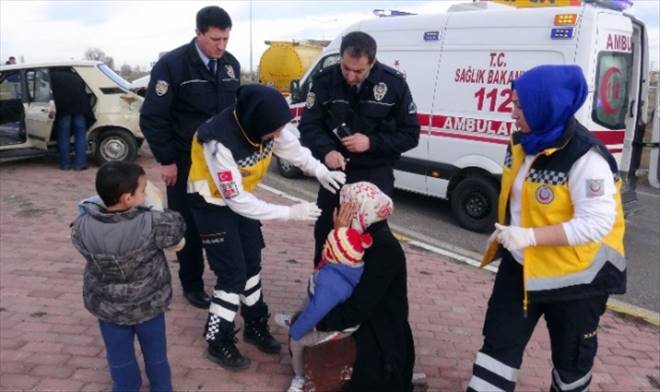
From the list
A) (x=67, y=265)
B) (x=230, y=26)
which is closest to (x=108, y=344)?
(x=230, y=26)

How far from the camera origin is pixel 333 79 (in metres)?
3.82

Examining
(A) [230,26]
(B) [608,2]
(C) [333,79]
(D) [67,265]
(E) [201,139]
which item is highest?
(B) [608,2]

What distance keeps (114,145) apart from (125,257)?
7569mm

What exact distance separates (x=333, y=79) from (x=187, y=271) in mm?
1700

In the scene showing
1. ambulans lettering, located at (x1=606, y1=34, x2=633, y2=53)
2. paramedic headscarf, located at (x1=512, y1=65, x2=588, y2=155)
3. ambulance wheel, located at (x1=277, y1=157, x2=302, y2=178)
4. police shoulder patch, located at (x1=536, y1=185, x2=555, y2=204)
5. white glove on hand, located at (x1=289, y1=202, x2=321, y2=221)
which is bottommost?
ambulance wheel, located at (x1=277, y1=157, x2=302, y2=178)

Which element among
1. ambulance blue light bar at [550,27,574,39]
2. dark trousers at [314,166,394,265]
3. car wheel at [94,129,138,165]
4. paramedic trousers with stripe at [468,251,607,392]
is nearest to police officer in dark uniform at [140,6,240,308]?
dark trousers at [314,166,394,265]

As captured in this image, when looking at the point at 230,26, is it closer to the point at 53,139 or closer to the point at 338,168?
the point at 338,168

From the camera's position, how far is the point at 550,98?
2.25m

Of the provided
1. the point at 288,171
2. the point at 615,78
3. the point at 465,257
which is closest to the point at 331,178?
the point at 465,257

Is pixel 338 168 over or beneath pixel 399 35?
beneath

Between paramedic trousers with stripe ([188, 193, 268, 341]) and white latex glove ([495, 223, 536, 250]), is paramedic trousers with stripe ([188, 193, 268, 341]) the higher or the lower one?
the lower one

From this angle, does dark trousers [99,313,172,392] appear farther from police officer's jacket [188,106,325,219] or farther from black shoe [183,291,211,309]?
black shoe [183,291,211,309]

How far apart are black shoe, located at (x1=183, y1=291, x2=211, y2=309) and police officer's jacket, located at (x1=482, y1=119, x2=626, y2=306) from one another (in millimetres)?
2404

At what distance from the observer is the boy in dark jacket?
2.50 meters
